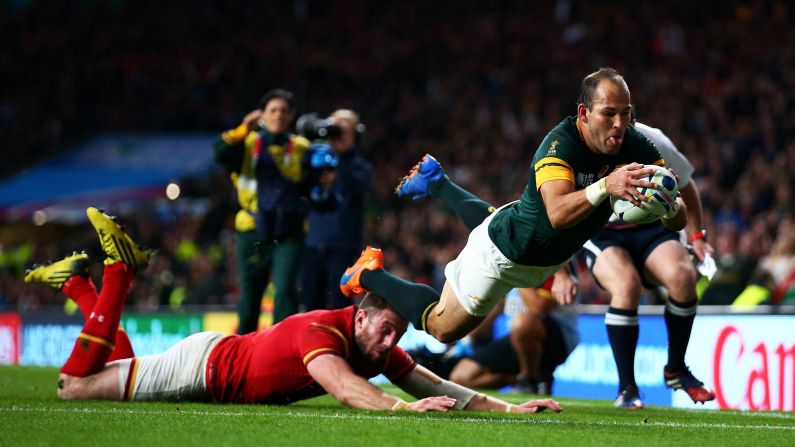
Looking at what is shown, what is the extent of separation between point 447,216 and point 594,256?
10.1 meters

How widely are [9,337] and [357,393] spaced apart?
1267 cm

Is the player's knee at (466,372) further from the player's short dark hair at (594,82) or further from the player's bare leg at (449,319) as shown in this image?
the player's short dark hair at (594,82)

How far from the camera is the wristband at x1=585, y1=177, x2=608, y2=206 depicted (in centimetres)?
489

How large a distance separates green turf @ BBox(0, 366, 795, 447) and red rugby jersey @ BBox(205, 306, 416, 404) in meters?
0.14

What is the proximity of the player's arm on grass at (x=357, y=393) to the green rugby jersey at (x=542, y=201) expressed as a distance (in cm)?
87

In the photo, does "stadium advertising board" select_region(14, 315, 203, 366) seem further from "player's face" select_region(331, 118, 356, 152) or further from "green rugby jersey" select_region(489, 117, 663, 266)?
"green rugby jersey" select_region(489, 117, 663, 266)

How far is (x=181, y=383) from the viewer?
6.36 metres

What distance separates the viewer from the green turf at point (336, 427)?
14.7ft

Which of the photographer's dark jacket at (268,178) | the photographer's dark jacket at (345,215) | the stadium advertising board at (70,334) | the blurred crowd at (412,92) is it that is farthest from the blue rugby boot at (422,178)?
the stadium advertising board at (70,334)

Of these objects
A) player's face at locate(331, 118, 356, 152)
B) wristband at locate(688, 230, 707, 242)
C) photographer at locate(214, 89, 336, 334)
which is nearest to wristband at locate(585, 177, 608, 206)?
wristband at locate(688, 230, 707, 242)

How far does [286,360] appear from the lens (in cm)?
601

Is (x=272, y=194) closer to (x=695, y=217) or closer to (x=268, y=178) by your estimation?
(x=268, y=178)

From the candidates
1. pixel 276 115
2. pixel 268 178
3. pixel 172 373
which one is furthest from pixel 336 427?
pixel 276 115

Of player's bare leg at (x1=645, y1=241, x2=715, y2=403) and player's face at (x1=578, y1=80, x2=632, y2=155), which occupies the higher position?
player's face at (x1=578, y1=80, x2=632, y2=155)
